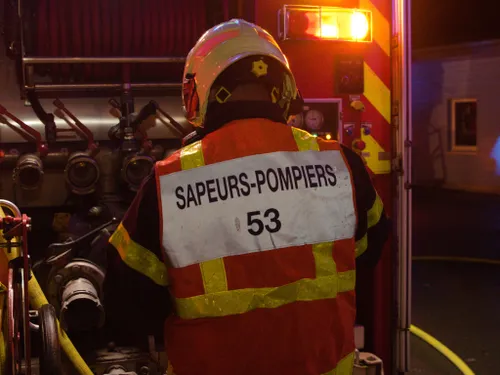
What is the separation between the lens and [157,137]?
12.8 ft

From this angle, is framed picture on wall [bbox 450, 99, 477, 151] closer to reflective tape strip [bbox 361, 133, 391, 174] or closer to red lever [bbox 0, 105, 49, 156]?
reflective tape strip [bbox 361, 133, 391, 174]

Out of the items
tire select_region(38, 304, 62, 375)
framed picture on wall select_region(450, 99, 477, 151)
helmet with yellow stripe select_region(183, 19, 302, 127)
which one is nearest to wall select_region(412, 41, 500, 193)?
framed picture on wall select_region(450, 99, 477, 151)

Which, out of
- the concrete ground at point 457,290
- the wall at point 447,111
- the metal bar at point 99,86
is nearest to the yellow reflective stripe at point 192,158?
the metal bar at point 99,86

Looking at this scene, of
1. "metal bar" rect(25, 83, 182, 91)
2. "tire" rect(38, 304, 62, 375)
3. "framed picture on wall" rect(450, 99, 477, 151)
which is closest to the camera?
"tire" rect(38, 304, 62, 375)

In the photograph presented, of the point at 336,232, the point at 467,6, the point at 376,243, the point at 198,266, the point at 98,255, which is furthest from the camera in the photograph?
the point at 467,6

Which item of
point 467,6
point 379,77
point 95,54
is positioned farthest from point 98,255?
point 467,6

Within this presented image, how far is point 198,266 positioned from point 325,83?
6.67 feet

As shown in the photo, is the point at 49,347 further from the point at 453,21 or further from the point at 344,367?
the point at 453,21

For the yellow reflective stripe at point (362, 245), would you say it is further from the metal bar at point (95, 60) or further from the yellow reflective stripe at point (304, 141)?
the metal bar at point (95, 60)

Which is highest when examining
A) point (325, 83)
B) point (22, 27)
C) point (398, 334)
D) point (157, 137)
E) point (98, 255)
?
point (22, 27)

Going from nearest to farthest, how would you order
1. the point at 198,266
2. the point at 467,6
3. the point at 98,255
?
the point at 198,266
the point at 98,255
the point at 467,6

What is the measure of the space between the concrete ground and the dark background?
345 centimetres

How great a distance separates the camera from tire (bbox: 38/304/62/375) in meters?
2.50

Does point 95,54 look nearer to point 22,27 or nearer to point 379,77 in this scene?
point 22,27
